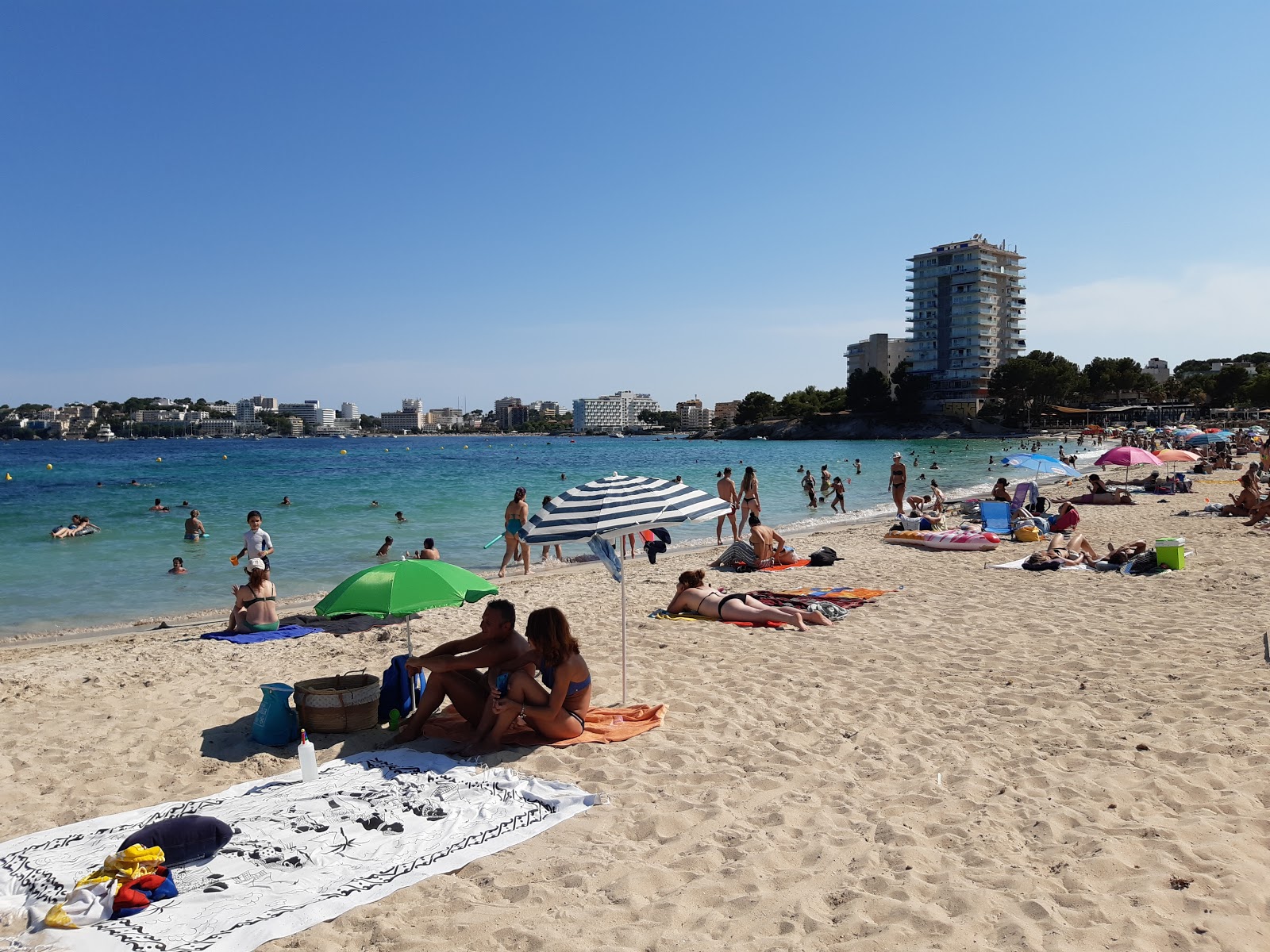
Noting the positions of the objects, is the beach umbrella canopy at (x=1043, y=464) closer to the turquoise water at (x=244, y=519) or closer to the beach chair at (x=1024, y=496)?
the beach chair at (x=1024, y=496)

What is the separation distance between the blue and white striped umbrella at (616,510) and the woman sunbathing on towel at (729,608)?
2910 mm

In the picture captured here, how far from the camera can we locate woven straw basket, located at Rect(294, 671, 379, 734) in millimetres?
5418

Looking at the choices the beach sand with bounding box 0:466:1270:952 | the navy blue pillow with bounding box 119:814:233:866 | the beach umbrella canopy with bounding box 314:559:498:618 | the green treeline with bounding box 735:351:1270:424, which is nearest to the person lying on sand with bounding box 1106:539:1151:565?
the beach sand with bounding box 0:466:1270:952

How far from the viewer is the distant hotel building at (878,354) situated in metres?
153

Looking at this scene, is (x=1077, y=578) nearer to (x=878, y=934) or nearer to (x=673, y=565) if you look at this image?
(x=673, y=565)

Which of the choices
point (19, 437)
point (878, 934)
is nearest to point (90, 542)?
point (878, 934)

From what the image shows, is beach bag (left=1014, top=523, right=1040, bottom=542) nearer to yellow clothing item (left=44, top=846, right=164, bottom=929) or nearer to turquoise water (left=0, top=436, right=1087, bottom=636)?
turquoise water (left=0, top=436, right=1087, bottom=636)

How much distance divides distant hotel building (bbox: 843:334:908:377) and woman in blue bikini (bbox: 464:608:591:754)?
15120 cm

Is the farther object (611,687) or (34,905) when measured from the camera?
(611,687)

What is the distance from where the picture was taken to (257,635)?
349 inches

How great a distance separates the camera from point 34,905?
333 centimetres


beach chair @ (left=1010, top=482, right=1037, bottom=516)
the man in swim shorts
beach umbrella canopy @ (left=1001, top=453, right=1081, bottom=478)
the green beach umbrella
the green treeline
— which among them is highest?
the green treeline

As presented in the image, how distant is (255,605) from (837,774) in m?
7.15

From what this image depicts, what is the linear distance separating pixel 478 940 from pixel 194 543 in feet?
60.7
